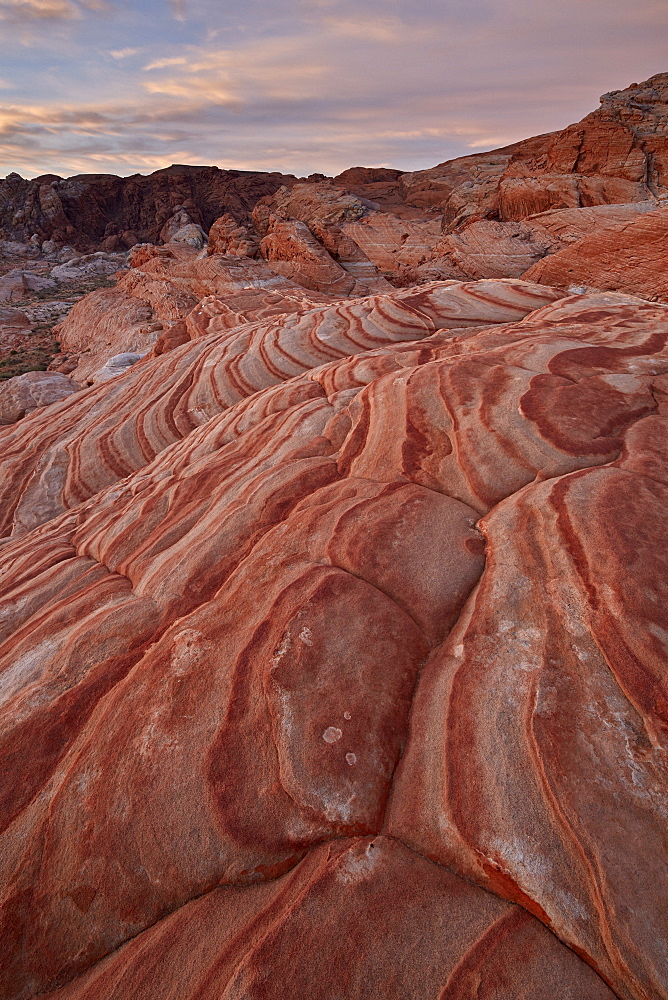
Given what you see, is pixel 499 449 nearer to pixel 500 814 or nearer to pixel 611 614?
pixel 611 614

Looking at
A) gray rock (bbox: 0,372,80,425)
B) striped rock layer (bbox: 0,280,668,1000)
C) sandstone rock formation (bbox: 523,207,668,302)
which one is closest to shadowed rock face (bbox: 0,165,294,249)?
gray rock (bbox: 0,372,80,425)

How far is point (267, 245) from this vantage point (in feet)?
63.4

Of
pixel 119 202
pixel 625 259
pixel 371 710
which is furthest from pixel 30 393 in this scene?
pixel 119 202

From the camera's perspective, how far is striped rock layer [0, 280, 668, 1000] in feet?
4.93

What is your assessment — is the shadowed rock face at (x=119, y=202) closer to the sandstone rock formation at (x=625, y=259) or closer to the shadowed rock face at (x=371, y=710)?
the sandstone rock formation at (x=625, y=259)

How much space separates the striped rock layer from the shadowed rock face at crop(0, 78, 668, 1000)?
10 mm

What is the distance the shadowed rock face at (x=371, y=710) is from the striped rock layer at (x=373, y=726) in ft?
0.03

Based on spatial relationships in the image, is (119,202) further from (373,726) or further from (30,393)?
(373,726)

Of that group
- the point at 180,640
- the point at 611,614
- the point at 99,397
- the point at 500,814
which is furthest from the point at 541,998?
the point at 99,397

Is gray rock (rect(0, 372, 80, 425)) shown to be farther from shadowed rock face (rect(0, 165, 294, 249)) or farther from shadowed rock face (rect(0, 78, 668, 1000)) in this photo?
shadowed rock face (rect(0, 165, 294, 249))

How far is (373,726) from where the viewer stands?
6.56 feet

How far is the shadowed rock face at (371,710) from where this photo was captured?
1.51 metres

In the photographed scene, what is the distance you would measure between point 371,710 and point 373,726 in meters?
0.06

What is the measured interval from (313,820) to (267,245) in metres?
21.1
